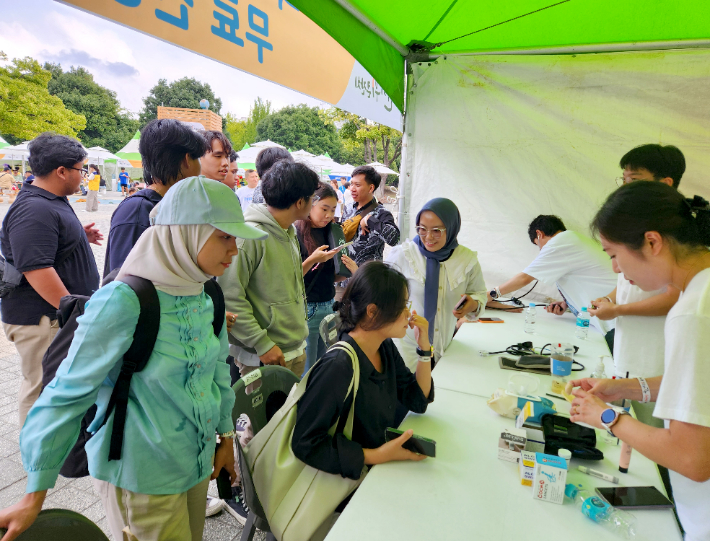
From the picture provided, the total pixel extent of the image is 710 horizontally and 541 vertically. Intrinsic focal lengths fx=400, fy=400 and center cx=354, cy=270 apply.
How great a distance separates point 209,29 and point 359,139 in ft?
45.8

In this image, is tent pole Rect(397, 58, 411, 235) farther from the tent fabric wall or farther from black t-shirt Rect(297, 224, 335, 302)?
black t-shirt Rect(297, 224, 335, 302)

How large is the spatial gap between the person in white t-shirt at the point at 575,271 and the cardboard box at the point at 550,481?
6.15 ft

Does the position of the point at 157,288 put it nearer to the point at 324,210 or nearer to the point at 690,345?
the point at 690,345

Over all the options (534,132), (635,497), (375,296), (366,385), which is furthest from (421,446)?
(534,132)

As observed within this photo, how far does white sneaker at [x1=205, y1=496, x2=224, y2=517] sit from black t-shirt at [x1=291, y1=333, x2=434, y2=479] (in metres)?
1.04

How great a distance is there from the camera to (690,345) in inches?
34.6

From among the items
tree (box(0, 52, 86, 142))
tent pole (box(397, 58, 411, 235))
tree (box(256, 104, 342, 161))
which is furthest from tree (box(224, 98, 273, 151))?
tent pole (box(397, 58, 411, 235))

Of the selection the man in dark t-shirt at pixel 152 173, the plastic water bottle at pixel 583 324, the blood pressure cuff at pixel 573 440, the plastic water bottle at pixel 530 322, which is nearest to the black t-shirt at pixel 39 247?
the man in dark t-shirt at pixel 152 173

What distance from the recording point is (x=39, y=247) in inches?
76.6

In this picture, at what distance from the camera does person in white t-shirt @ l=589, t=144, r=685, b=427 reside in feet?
5.63

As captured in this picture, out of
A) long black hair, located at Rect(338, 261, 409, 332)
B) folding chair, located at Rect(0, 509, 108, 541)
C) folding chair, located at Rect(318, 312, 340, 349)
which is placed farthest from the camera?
folding chair, located at Rect(318, 312, 340, 349)

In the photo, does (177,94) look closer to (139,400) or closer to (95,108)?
(95,108)

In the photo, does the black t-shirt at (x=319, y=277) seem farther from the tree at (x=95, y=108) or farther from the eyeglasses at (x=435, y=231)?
the tree at (x=95, y=108)

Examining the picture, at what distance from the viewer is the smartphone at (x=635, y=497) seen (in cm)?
115
